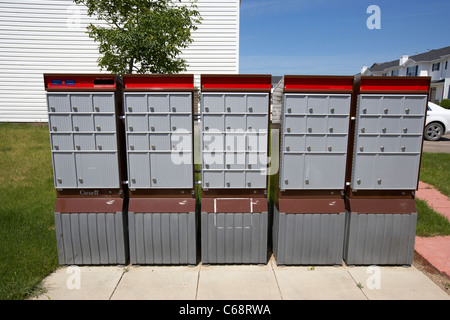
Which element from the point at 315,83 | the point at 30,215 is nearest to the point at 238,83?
the point at 315,83

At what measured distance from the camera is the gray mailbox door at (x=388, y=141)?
395 cm

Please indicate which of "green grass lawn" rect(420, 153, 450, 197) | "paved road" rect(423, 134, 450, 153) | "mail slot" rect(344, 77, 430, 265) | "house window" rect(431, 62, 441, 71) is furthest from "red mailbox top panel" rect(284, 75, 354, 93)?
"house window" rect(431, 62, 441, 71)

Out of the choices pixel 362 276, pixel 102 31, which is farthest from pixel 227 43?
pixel 362 276

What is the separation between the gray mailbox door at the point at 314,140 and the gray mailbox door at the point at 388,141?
19 centimetres

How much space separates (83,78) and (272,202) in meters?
3.16

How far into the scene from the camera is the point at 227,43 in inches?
587

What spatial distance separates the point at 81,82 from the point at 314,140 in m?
3.10

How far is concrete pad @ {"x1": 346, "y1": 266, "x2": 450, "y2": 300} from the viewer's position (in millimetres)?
3619

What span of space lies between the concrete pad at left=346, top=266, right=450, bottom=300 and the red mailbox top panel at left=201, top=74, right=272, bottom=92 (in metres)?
2.76

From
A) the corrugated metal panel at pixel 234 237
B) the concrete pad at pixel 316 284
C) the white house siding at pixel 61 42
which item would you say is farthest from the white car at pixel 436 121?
the corrugated metal panel at pixel 234 237

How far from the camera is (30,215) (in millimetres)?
5605

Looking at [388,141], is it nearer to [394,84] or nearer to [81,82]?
[394,84]

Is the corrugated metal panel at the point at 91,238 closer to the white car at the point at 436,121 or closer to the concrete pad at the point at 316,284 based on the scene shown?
the concrete pad at the point at 316,284
